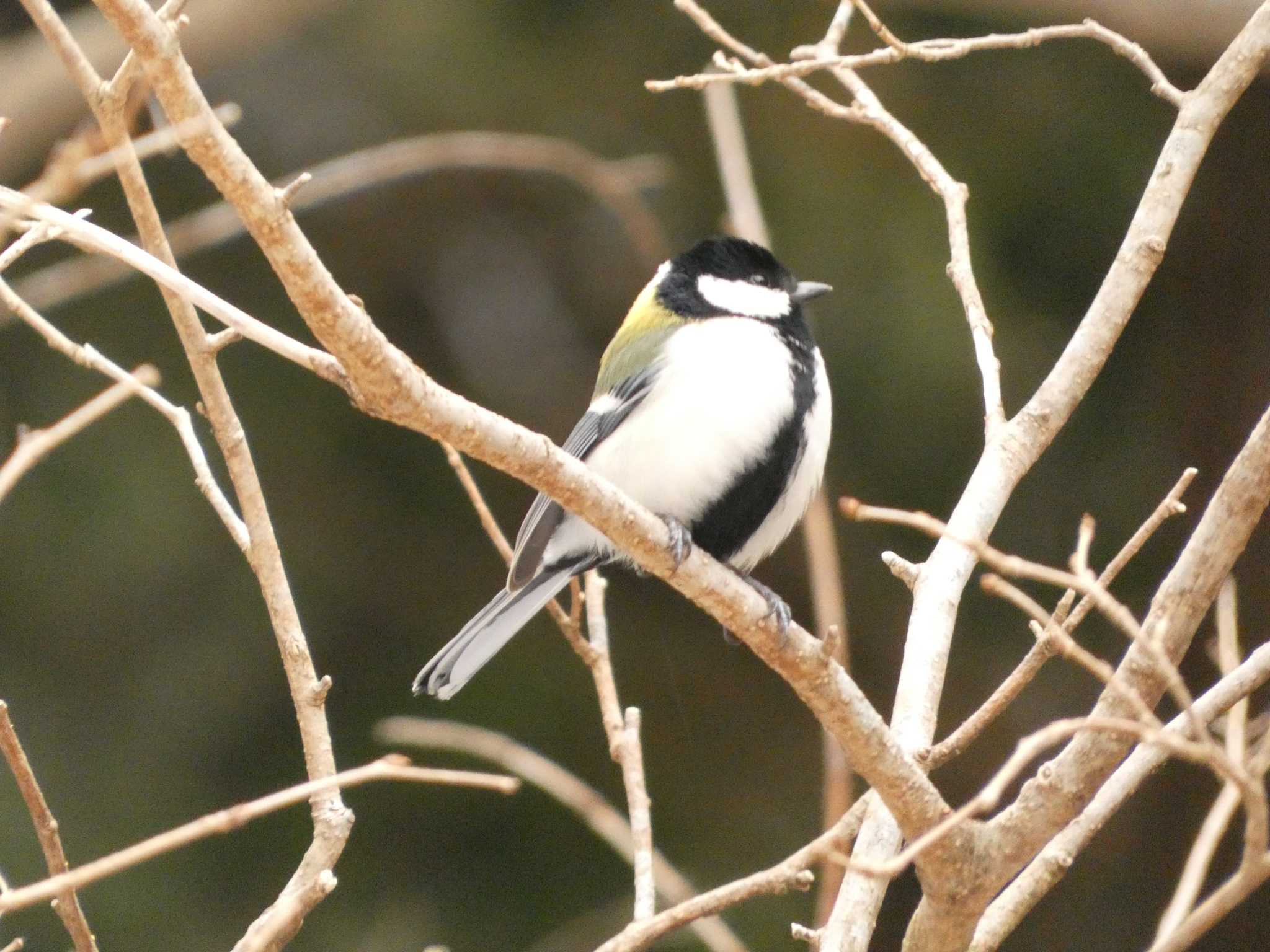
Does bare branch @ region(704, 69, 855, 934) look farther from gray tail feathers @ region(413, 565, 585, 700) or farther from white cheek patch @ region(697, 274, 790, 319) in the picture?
gray tail feathers @ region(413, 565, 585, 700)

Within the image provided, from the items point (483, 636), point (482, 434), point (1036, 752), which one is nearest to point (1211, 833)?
point (1036, 752)

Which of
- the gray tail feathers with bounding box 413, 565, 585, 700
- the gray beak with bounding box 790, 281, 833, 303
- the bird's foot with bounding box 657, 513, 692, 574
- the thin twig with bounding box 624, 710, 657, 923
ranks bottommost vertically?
the thin twig with bounding box 624, 710, 657, 923

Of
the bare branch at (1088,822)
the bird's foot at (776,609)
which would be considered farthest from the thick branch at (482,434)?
the bare branch at (1088,822)

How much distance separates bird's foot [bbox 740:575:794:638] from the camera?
157cm

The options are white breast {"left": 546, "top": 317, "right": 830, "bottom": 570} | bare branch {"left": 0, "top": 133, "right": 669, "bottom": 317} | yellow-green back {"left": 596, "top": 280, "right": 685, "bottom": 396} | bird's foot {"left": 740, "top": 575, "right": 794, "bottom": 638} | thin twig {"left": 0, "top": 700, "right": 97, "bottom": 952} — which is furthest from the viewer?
yellow-green back {"left": 596, "top": 280, "right": 685, "bottom": 396}

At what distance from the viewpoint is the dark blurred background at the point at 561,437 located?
367cm

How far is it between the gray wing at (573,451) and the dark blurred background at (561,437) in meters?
1.31

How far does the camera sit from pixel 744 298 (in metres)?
2.64

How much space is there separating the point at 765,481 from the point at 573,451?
0.34 meters

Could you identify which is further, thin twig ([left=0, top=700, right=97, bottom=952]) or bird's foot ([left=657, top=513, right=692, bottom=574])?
bird's foot ([left=657, top=513, right=692, bottom=574])

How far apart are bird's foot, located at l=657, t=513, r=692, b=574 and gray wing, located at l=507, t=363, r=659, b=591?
0.78 ft

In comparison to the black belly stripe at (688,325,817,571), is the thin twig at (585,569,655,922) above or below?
below

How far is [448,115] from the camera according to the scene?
4094 millimetres

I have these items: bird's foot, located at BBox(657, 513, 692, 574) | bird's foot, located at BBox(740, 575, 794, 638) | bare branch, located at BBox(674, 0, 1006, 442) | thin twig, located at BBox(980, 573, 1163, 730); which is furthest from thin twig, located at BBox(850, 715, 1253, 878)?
bare branch, located at BBox(674, 0, 1006, 442)
